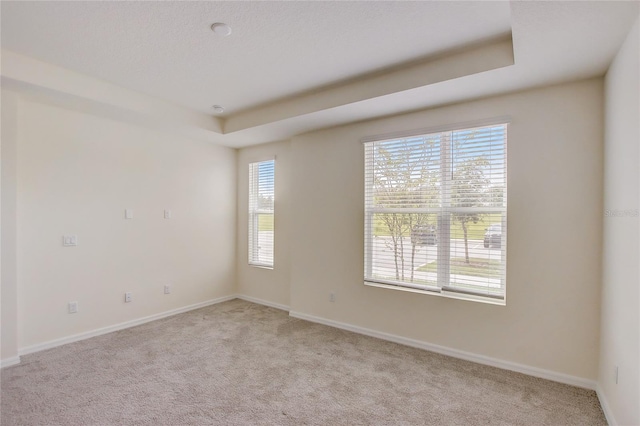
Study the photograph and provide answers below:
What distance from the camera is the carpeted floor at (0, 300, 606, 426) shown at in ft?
6.79

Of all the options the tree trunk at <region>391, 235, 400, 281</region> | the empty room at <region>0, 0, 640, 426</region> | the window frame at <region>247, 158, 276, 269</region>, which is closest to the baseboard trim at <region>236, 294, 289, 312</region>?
the empty room at <region>0, 0, 640, 426</region>

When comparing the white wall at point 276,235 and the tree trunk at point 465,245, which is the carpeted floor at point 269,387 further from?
the white wall at point 276,235

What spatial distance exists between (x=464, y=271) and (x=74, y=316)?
4.18 meters

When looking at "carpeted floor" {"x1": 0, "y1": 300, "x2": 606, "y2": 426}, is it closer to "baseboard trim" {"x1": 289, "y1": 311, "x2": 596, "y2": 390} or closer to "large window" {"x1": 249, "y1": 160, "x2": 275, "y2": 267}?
"baseboard trim" {"x1": 289, "y1": 311, "x2": 596, "y2": 390}

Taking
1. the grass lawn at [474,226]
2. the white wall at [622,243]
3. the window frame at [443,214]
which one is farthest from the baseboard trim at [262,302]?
the white wall at [622,243]

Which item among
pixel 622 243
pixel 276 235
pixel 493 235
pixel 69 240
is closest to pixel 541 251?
pixel 493 235

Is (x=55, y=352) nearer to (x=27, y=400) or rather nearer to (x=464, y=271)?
(x=27, y=400)

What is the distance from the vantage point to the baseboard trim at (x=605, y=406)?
1965 millimetres

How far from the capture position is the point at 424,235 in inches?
127

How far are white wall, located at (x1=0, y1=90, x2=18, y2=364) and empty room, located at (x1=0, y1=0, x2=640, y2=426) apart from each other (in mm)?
19

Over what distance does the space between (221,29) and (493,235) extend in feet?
9.37

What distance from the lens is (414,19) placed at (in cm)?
202

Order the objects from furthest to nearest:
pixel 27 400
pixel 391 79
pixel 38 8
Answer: pixel 391 79 → pixel 27 400 → pixel 38 8

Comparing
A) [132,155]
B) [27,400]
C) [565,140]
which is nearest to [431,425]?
[565,140]
